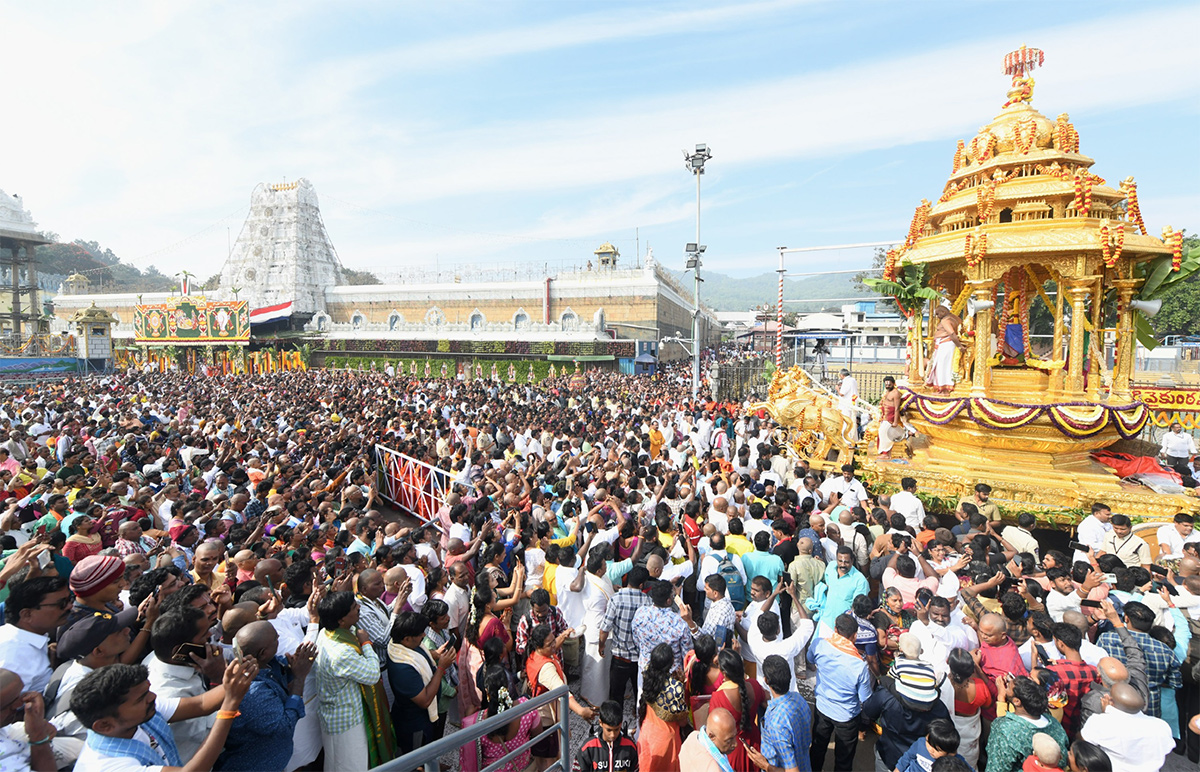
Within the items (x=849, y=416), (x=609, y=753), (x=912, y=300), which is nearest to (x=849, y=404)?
(x=849, y=416)

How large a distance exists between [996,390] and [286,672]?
1037 centimetres

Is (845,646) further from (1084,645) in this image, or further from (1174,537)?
(1174,537)

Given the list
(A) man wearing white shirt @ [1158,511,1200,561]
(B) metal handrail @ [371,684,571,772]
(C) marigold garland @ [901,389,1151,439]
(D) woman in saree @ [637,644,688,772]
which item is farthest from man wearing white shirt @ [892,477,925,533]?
(B) metal handrail @ [371,684,571,772]

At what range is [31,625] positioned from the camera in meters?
2.97

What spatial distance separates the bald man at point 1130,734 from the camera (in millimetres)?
2957

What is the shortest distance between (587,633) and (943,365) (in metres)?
6.97

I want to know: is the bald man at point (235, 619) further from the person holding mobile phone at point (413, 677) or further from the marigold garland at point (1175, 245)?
the marigold garland at point (1175, 245)

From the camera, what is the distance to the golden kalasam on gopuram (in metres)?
7.35

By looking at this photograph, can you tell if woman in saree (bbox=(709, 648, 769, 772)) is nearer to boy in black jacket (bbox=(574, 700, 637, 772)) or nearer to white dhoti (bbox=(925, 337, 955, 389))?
boy in black jacket (bbox=(574, 700, 637, 772))

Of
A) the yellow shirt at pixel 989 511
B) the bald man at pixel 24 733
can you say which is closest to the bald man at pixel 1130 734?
the yellow shirt at pixel 989 511

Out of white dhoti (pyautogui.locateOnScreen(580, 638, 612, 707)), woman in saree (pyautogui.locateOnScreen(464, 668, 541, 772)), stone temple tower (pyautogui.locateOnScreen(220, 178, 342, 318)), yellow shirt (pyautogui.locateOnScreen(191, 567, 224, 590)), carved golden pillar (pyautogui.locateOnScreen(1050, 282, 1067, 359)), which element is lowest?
white dhoti (pyautogui.locateOnScreen(580, 638, 612, 707))

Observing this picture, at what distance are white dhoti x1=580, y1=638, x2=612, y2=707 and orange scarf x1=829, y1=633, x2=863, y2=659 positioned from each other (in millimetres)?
1774

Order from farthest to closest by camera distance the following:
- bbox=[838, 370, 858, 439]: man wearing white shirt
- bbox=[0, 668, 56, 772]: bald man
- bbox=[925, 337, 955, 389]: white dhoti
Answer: bbox=[838, 370, 858, 439]: man wearing white shirt → bbox=[925, 337, 955, 389]: white dhoti → bbox=[0, 668, 56, 772]: bald man

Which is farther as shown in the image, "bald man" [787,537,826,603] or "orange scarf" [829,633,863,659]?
"bald man" [787,537,826,603]
